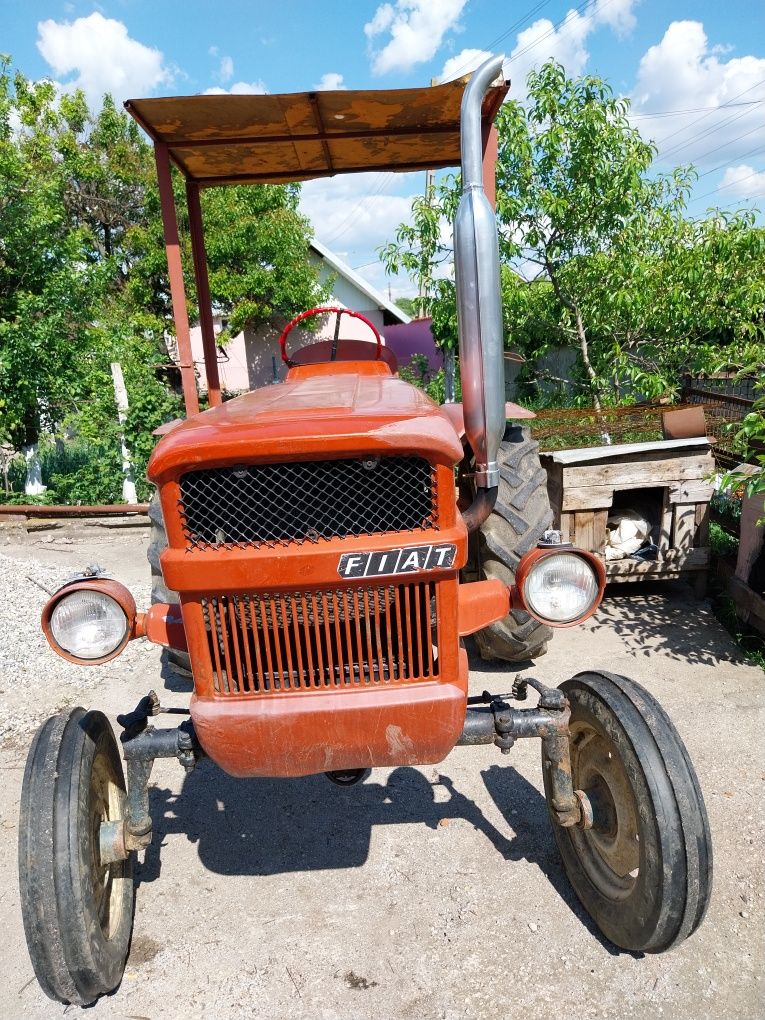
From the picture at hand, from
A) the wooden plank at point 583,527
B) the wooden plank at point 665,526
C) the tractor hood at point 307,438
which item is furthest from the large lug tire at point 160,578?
the wooden plank at point 665,526

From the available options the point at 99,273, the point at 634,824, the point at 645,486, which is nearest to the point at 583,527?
the point at 645,486

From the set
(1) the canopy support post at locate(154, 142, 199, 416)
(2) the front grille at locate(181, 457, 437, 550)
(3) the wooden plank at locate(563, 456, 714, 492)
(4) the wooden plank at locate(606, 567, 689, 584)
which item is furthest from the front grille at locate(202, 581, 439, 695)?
(4) the wooden plank at locate(606, 567, 689, 584)

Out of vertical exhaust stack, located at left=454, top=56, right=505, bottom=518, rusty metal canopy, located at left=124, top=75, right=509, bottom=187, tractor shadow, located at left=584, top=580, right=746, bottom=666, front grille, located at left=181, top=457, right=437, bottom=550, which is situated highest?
rusty metal canopy, located at left=124, top=75, right=509, bottom=187

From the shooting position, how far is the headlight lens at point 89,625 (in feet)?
6.87

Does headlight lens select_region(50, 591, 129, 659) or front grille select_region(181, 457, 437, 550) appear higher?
front grille select_region(181, 457, 437, 550)

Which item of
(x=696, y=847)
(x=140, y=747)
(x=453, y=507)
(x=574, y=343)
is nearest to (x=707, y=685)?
(x=696, y=847)

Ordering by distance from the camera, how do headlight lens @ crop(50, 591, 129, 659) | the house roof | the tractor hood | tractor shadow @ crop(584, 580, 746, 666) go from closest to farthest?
the tractor hood → headlight lens @ crop(50, 591, 129, 659) → tractor shadow @ crop(584, 580, 746, 666) → the house roof

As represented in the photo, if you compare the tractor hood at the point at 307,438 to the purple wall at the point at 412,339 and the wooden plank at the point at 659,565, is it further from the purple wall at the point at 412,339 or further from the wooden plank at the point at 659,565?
the purple wall at the point at 412,339

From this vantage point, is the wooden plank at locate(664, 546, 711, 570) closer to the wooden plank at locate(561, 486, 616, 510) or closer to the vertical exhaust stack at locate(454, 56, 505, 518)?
the wooden plank at locate(561, 486, 616, 510)

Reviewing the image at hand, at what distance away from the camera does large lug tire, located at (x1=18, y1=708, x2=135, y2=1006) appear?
76.0 inches

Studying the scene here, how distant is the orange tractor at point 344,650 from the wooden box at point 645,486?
2243 mm

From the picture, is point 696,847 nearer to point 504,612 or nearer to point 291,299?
point 504,612

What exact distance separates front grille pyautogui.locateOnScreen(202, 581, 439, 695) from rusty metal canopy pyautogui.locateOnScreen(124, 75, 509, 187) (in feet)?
7.28

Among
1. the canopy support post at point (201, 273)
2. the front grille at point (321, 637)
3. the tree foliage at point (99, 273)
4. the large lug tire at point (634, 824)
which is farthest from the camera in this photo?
the tree foliage at point (99, 273)
